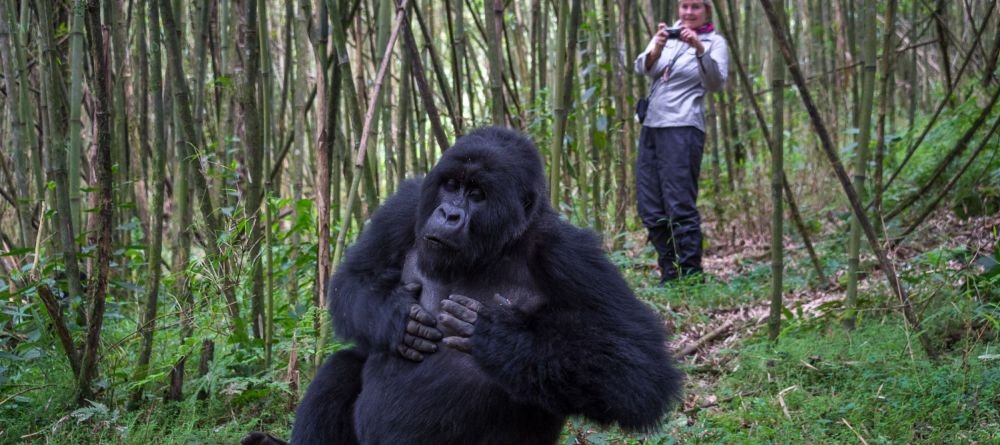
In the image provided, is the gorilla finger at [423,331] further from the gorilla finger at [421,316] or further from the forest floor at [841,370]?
the forest floor at [841,370]

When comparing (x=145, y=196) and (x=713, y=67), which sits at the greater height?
(x=713, y=67)

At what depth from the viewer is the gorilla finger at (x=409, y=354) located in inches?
107

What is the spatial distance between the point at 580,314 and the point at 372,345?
71 cm

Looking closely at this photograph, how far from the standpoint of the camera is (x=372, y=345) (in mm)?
2803

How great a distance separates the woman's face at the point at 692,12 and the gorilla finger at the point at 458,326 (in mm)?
4212

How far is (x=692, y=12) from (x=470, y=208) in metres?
4.16

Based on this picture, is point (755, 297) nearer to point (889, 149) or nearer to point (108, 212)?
point (889, 149)

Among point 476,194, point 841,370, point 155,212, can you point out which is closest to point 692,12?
point 841,370

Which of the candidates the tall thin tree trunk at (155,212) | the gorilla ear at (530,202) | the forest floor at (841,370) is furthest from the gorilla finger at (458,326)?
the tall thin tree trunk at (155,212)

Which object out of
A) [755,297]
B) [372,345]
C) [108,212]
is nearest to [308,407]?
[372,345]

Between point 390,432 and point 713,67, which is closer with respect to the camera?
point 390,432

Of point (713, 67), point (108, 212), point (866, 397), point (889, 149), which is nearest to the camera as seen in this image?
point (108, 212)

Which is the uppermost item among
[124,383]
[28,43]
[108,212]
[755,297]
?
[28,43]

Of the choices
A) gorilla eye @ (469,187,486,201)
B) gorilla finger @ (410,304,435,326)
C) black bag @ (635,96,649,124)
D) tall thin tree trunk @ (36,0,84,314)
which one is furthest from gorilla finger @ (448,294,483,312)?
black bag @ (635,96,649,124)
